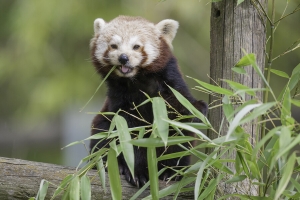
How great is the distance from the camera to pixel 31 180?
8.70 ft

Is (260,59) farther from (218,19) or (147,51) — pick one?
(147,51)

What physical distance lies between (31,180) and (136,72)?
888 mm

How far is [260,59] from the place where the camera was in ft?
8.44

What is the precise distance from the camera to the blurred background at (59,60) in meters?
5.25

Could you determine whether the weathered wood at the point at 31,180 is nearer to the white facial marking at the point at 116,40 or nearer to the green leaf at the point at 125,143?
the green leaf at the point at 125,143

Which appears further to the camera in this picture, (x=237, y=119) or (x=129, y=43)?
(x=129, y=43)

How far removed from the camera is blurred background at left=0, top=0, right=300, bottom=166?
207 inches

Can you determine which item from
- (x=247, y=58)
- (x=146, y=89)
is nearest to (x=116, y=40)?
(x=146, y=89)

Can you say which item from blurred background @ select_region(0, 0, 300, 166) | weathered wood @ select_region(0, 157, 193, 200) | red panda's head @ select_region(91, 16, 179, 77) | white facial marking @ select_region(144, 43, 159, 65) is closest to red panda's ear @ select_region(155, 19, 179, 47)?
red panda's head @ select_region(91, 16, 179, 77)

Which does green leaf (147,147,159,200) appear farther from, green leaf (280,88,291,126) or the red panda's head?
the red panda's head

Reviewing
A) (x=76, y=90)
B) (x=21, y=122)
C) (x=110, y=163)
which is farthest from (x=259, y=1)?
(x=21, y=122)

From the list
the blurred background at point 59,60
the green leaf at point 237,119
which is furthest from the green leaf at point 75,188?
the blurred background at point 59,60

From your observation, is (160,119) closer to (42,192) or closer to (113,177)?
(113,177)

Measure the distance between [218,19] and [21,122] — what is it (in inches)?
146
